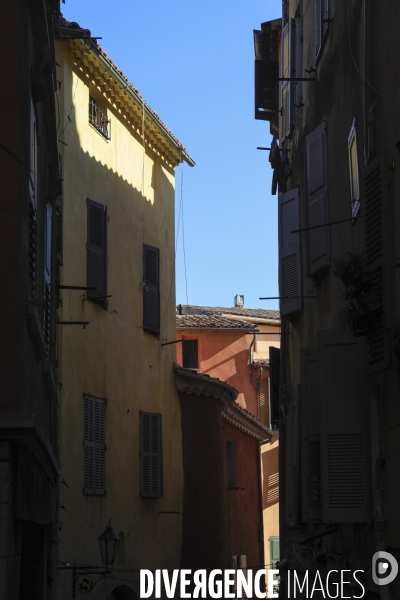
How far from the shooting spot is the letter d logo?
27.9 feet

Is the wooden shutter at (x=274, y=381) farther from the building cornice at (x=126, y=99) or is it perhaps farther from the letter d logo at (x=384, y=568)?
the letter d logo at (x=384, y=568)

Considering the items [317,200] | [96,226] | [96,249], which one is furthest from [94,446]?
[317,200]

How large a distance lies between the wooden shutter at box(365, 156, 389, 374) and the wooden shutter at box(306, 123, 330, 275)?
2977 mm

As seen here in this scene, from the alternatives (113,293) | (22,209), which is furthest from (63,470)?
(22,209)

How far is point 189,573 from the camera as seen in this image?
20641 millimetres

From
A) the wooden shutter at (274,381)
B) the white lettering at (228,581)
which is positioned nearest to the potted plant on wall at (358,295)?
the wooden shutter at (274,381)

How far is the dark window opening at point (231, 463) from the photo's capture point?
26016mm

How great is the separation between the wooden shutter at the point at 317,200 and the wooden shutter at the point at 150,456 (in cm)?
752

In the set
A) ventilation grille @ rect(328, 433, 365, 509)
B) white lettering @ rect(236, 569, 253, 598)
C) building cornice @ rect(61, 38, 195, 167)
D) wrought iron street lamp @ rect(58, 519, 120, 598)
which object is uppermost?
building cornice @ rect(61, 38, 195, 167)

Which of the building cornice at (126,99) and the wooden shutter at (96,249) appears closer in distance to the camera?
the wooden shutter at (96,249)

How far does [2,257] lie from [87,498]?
9217mm

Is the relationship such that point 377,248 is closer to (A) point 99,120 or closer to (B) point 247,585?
(A) point 99,120

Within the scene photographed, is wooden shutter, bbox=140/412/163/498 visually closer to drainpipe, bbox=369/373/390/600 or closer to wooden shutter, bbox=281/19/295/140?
wooden shutter, bbox=281/19/295/140

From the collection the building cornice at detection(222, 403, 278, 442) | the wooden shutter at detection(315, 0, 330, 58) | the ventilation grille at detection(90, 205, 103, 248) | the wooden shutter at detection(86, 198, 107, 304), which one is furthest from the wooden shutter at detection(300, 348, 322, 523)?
the building cornice at detection(222, 403, 278, 442)
